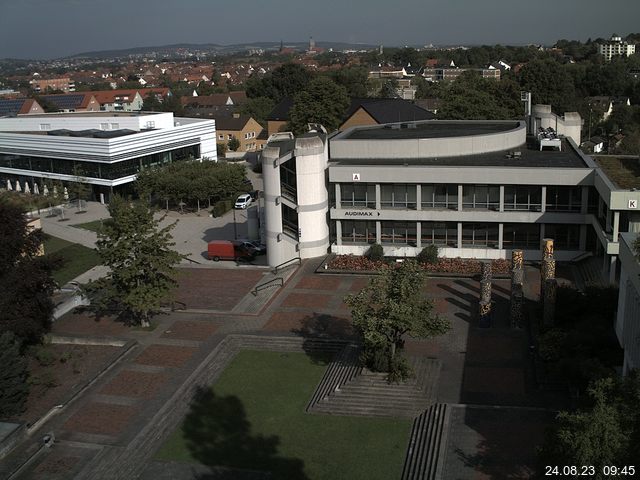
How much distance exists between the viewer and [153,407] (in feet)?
79.5

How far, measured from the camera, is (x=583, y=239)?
123 feet

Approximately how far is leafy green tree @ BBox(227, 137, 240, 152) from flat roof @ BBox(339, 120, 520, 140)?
38.8 m

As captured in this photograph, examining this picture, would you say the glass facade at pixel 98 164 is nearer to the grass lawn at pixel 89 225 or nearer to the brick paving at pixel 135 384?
the grass lawn at pixel 89 225

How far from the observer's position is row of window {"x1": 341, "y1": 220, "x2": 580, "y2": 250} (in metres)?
37.9

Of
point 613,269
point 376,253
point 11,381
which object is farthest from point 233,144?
point 11,381

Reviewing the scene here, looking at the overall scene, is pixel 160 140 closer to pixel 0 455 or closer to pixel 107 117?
pixel 107 117

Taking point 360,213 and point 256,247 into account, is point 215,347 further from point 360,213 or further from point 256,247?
point 256,247

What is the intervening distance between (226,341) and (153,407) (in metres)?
5.76

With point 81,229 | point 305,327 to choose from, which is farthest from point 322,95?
point 305,327

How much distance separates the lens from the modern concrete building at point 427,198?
123 feet

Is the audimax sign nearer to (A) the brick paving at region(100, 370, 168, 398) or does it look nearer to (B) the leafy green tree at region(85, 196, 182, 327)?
(B) the leafy green tree at region(85, 196, 182, 327)

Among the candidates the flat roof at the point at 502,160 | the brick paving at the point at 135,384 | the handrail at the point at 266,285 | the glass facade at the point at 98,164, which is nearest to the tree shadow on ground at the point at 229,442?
the brick paving at the point at 135,384

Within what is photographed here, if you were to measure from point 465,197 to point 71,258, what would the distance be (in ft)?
84.8

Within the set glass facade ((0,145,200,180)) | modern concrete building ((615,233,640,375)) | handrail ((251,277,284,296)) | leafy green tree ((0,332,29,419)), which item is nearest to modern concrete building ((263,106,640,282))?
handrail ((251,277,284,296))
